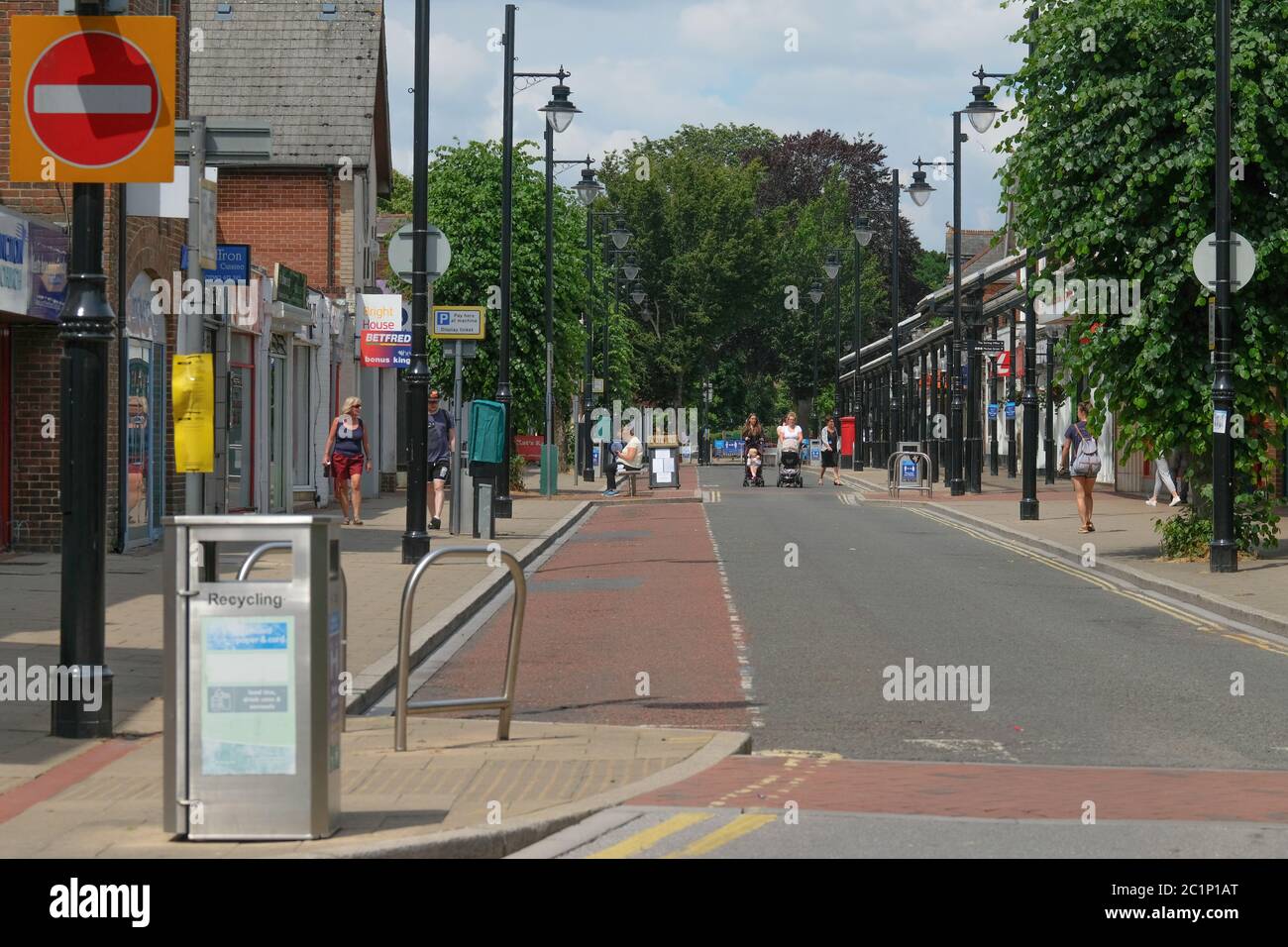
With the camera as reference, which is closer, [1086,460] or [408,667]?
[408,667]

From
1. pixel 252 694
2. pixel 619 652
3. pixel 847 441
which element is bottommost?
pixel 619 652

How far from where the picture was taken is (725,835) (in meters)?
7.37

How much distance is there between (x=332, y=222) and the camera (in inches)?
1619

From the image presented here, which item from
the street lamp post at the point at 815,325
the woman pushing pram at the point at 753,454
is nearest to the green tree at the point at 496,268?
the woman pushing pram at the point at 753,454

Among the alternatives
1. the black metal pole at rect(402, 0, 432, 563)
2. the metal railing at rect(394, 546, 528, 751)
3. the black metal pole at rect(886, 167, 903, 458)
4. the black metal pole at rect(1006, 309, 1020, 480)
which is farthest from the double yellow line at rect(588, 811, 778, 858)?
the black metal pole at rect(886, 167, 903, 458)

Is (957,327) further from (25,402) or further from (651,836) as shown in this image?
(651,836)

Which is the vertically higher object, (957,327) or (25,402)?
(957,327)

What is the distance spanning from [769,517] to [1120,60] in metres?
13.3

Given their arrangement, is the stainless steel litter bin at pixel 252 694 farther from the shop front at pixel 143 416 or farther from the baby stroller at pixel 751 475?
the baby stroller at pixel 751 475

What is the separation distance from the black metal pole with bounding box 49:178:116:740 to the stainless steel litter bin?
253cm

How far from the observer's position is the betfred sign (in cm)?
938

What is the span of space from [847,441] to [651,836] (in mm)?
73442

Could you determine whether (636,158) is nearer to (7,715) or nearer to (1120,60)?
(1120,60)

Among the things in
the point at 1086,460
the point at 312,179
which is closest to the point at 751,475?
the point at 312,179
